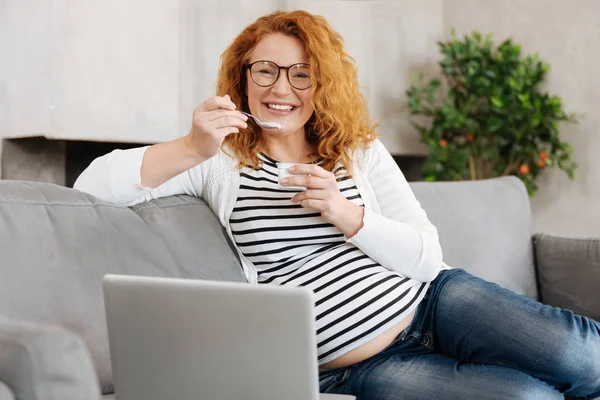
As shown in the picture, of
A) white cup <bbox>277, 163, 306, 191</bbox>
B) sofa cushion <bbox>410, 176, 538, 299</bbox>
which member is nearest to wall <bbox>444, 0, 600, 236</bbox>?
sofa cushion <bbox>410, 176, 538, 299</bbox>

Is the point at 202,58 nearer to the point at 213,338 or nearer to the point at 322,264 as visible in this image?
the point at 322,264

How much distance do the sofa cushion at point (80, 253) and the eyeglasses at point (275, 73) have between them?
315mm

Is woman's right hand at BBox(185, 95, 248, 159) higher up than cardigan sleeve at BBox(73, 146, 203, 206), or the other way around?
woman's right hand at BBox(185, 95, 248, 159)

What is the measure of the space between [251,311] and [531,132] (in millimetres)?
2539

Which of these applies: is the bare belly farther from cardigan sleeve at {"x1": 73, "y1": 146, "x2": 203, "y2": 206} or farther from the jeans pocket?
cardigan sleeve at {"x1": 73, "y1": 146, "x2": 203, "y2": 206}

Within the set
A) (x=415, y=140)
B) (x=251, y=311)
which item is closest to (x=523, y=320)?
(x=251, y=311)

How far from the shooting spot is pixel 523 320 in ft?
4.08

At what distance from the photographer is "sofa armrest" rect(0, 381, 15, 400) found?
62 centimetres

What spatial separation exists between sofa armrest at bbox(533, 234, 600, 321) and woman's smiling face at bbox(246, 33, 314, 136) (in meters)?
0.88

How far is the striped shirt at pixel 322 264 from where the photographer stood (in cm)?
126

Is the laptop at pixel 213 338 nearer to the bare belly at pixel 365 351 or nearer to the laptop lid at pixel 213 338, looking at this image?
the laptop lid at pixel 213 338

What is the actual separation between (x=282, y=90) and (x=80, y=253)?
0.51 m

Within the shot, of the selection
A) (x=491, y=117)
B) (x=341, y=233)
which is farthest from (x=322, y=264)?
(x=491, y=117)

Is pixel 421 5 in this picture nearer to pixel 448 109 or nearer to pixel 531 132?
pixel 448 109
